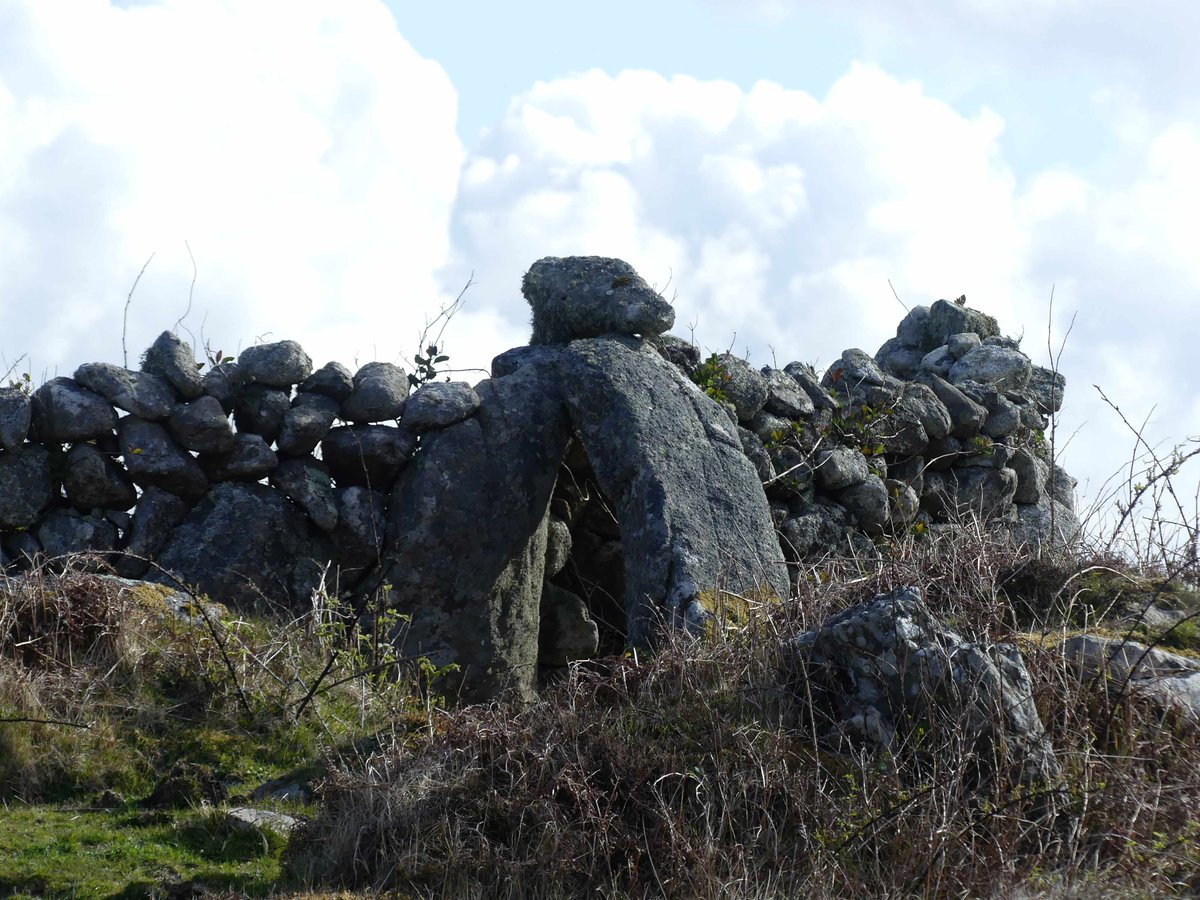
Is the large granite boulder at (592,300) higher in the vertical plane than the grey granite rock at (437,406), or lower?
higher

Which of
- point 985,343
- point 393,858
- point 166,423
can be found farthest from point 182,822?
point 985,343

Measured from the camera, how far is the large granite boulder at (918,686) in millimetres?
4789

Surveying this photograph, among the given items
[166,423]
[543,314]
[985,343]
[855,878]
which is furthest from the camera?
[985,343]

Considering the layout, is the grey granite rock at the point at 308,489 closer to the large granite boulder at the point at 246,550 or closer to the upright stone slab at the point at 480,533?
the large granite boulder at the point at 246,550

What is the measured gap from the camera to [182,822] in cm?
536

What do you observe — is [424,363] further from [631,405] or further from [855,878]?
[855,878]

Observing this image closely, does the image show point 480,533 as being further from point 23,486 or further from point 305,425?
point 23,486

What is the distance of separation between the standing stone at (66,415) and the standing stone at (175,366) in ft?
1.32

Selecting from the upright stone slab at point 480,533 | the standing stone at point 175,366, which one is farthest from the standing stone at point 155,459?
the upright stone slab at point 480,533

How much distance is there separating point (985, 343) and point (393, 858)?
31.0 feet

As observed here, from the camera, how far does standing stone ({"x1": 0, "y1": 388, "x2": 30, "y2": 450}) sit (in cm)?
764

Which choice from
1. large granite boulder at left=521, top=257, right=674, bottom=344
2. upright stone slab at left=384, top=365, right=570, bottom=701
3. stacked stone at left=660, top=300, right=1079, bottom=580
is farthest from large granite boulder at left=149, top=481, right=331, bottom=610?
stacked stone at left=660, top=300, right=1079, bottom=580

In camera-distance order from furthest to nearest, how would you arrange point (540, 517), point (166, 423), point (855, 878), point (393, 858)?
point (540, 517)
point (166, 423)
point (393, 858)
point (855, 878)

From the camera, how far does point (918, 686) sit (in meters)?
5.02
